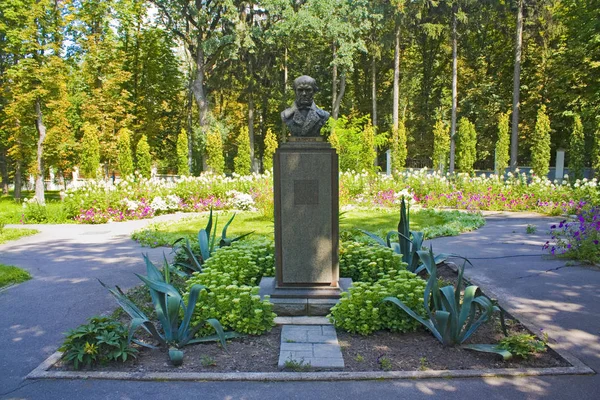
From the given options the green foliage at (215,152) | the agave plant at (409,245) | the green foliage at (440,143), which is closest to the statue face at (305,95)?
the agave plant at (409,245)

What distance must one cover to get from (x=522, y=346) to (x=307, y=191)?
257cm

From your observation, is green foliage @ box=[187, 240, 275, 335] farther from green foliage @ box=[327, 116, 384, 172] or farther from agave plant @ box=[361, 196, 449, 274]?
green foliage @ box=[327, 116, 384, 172]

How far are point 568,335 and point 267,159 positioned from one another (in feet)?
68.0

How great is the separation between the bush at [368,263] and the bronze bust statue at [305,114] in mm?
1820

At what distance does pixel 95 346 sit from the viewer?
3.83 m

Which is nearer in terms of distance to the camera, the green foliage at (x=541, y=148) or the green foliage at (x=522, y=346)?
the green foliage at (x=522, y=346)

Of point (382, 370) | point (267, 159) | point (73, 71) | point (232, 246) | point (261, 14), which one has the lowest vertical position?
point (382, 370)

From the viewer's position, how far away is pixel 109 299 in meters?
5.71

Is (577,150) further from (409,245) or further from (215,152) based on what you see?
(409,245)

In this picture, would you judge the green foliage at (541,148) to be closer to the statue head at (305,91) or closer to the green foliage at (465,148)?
the green foliage at (465,148)

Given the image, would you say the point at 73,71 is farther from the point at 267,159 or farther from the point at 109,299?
the point at 109,299

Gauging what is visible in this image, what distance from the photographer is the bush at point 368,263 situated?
18.9 ft

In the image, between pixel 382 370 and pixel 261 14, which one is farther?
pixel 261 14

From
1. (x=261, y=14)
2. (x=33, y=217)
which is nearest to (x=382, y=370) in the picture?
(x=33, y=217)
